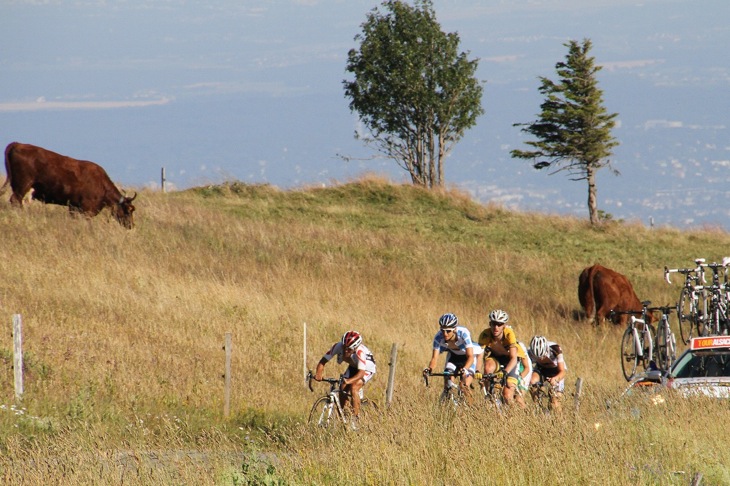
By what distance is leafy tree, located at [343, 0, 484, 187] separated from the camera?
5616 centimetres

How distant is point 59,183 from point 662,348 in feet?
54.7

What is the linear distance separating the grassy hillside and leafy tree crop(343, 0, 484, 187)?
1456cm

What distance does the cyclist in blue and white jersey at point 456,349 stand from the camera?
12.9 metres

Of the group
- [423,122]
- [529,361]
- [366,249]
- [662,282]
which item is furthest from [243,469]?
[423,122]

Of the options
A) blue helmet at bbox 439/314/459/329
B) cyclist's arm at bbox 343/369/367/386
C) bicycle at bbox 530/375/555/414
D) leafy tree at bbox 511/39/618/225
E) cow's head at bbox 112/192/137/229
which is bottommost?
bicycle at bbox 530/375/555/414

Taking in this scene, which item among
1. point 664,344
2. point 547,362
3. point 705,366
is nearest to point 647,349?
point 664,344

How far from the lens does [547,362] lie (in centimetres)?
1362

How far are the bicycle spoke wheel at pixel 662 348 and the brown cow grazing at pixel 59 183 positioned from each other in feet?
48.3

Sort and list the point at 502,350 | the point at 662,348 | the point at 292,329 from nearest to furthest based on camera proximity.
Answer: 1. the point at 502,350
2. the point at 662,348
3. the point at 292,329

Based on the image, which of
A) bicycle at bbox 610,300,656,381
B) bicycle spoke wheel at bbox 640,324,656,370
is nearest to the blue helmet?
bicycle at bbox 610,300,656,381

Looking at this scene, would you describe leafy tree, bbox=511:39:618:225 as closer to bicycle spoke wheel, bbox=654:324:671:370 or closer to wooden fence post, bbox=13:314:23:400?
bicycle spoke wheel, bbox=654:324:671:370

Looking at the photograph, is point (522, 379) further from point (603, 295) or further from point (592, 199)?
point (592, 199)

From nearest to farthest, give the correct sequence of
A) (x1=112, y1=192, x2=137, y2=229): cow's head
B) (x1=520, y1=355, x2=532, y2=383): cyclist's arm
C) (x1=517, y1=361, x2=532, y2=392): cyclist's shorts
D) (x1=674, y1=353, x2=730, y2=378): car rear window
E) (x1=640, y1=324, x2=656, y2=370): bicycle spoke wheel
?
1. (x1=517, y1=361, x2=532, y2=392): cyclist's shorts
2. (x1=520, y1=355, x2=532, y2=383): cyclist's arm
3. (x1=674, y1=353, x2=730, y2=378): car rear window
4. (x1=640, y1=324, x2=656, y2=370): bicycle spoke wheel
5. (x1=112, y1=192, x2=137, y2=229): cow's head

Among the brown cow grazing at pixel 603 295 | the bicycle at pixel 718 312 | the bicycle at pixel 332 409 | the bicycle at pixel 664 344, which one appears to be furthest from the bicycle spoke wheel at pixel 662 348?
the bicycle at pixel 332 409
